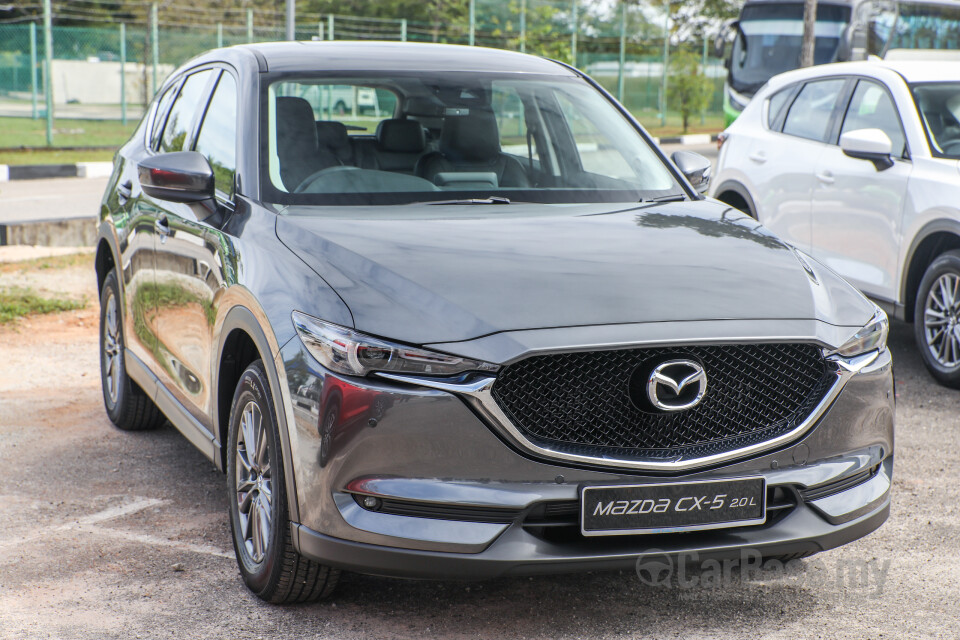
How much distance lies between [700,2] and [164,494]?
4600cm

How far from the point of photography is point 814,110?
7746 millimetres

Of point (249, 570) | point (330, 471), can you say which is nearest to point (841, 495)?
point (330, 471)

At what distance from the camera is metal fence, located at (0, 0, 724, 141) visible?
24.1m

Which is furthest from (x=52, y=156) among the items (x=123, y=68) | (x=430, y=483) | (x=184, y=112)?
(x=430, y=483)

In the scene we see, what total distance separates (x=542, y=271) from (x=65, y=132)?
24511 millimetres

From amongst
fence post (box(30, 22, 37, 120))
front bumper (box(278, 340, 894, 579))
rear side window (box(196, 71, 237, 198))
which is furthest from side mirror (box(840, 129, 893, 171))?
fence post (box(30, 22, 37, 120))

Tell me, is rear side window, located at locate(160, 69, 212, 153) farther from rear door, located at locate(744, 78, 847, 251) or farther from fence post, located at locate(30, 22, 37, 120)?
fence post, located at locate(30, 22, 37, 120)

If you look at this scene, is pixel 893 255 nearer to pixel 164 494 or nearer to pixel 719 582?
pixel 719 582

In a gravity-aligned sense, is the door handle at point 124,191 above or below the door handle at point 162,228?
above

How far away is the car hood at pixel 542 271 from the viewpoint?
9.86ft

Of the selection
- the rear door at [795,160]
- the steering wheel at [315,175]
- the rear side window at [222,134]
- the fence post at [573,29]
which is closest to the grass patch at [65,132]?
the fence post at [573,29]

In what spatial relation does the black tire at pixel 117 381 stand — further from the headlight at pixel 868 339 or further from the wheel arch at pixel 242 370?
the headlight at pixel 868 339

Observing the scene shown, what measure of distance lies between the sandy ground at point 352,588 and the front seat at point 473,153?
1.49m

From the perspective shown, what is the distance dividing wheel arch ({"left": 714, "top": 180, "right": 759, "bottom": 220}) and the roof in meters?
3.55
